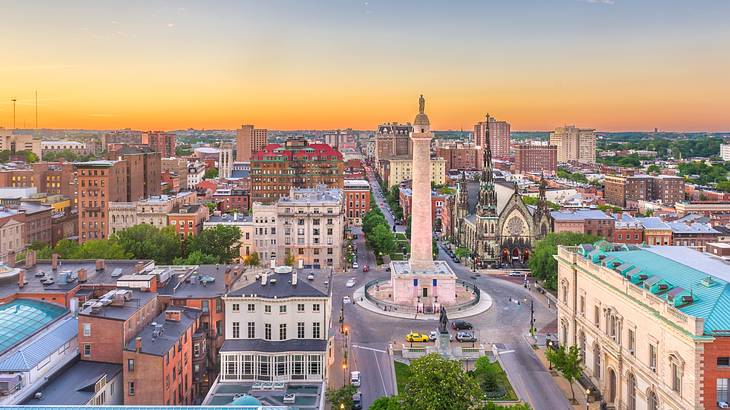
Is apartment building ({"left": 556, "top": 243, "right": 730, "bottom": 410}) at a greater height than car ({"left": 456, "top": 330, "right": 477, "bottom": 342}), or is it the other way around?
apartment building ({"left": 556, "top": 243, "right": 730, "bottom": 410})

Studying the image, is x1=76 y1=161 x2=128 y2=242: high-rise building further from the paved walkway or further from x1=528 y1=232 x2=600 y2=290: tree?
x1=528 y1=232 x2=600 y2=290: tree

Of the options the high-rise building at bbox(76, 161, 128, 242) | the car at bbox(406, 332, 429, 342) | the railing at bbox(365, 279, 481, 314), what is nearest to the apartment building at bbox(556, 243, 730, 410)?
the car at bbox(406, 332, 429, 342)

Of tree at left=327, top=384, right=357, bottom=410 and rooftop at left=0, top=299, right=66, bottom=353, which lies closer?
rooftop at left=0, top=299, right=66, bottom=353

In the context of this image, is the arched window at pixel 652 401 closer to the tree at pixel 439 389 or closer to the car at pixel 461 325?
the tree at pixel 439 389

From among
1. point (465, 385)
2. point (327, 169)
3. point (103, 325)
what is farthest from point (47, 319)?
point (327, 169)

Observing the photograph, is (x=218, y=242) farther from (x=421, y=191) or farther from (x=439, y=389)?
(x=439, y=389)
